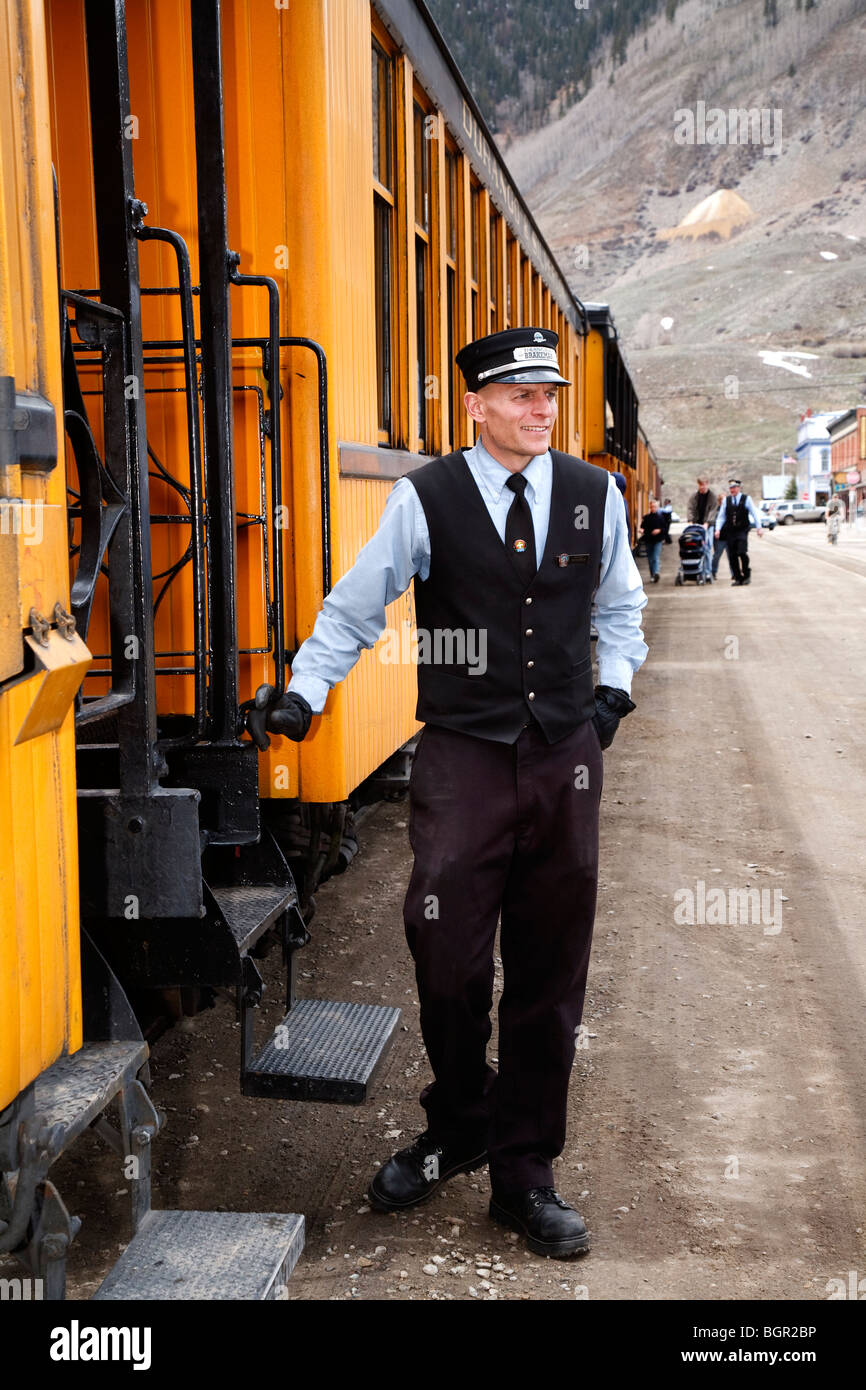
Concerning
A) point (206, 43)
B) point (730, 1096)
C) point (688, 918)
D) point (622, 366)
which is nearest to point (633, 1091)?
point (730, 1096)

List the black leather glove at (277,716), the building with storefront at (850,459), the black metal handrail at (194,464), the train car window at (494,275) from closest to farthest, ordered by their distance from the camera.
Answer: the black leather glove at (277,716) < the black metal handrail at (194,464) < the train car window at (494,275) < the building with storefront at (850,459)

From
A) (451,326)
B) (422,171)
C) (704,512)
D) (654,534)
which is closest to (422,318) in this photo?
(422,171)

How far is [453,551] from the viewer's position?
3008 millimetres

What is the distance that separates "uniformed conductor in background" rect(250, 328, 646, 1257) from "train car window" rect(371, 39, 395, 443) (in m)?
1.81

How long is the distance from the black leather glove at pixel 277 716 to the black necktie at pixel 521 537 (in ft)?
1.82

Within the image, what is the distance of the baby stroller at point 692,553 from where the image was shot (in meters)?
21.7

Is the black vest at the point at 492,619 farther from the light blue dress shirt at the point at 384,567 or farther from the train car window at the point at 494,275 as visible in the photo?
the train car window at the point at 494,275

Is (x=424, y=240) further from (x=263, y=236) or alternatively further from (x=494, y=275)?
(x=494, y=275)

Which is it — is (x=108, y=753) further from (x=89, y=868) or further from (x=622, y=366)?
(x=622, y=366)

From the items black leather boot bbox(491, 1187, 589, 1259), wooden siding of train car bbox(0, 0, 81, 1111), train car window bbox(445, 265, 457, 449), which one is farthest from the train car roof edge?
black leather boot bbox(491, 1187, 589, 1259)

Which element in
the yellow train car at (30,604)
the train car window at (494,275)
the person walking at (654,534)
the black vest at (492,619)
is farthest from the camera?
the person walking at (654,534)

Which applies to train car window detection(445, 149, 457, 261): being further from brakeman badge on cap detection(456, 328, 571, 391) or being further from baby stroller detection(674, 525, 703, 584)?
baby stroller detection(674, 525, 703, 584)

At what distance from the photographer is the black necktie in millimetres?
3000

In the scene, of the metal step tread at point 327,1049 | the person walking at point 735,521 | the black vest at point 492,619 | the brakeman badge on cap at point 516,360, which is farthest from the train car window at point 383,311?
the person walking at point 735,521
